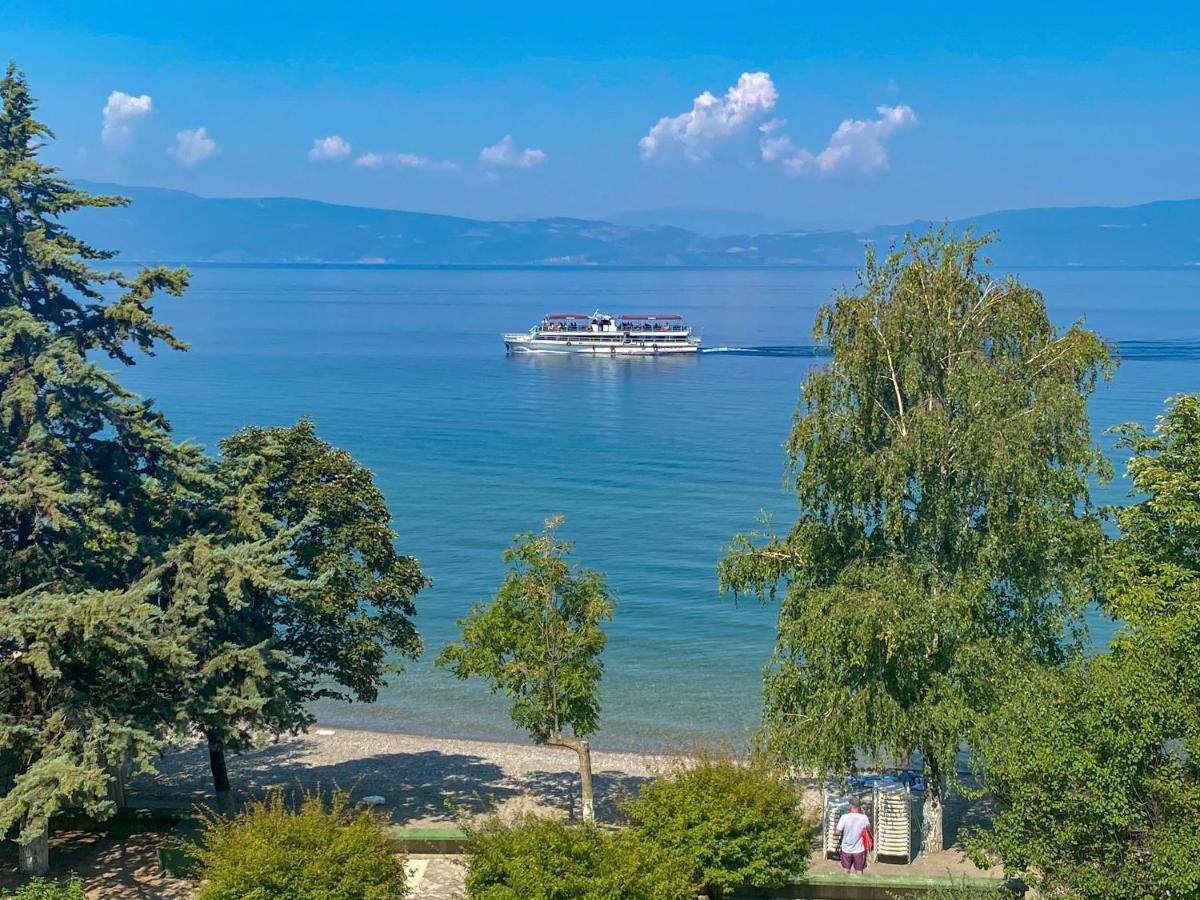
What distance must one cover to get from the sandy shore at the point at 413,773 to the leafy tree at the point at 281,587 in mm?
3070

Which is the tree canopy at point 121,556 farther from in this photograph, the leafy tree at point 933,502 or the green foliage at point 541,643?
the leafy tree at point 933,502

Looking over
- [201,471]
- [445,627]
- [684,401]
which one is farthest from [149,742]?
[684,401]

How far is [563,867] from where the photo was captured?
15.2 metres

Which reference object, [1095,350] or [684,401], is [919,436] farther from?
[684,401]

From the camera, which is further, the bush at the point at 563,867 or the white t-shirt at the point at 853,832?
the white t-shirt at the point at 853,832

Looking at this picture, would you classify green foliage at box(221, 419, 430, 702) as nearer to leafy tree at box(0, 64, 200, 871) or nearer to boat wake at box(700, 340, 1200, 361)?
leafy tree at box(0, 64, 200, 871)

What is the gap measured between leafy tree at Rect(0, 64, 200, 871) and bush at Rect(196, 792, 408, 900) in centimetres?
191

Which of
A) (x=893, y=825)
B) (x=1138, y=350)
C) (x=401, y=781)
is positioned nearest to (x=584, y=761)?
(x=893, y=825)

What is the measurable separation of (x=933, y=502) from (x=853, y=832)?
5.18 m

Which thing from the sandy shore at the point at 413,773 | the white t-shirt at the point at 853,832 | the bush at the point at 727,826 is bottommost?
the sandy shore at the point at 413,773

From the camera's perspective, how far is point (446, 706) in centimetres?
3519

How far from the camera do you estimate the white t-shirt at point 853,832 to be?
19234 mm

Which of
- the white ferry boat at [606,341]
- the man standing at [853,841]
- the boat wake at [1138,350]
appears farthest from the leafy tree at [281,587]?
the white ferry boat at [606,341]

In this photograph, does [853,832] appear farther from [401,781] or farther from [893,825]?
[401,781]
